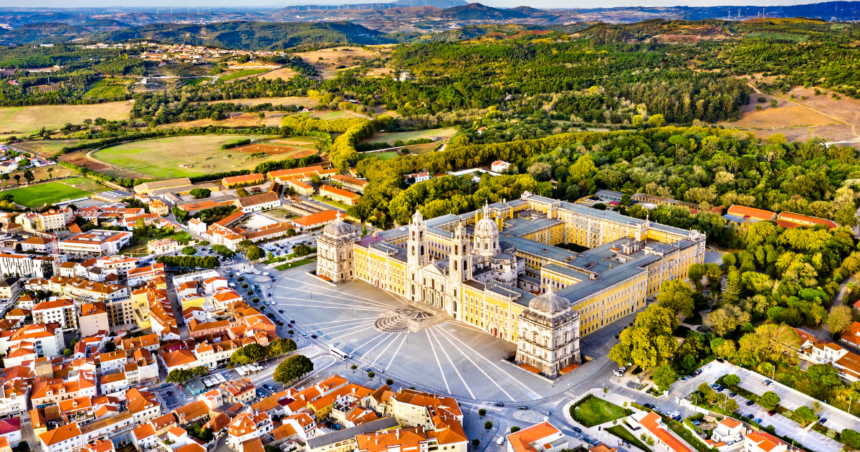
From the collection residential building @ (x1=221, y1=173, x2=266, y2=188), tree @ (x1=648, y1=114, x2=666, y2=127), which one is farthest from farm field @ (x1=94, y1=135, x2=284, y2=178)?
tree @ (x1=648, y1=114, x2=666, y2=127)

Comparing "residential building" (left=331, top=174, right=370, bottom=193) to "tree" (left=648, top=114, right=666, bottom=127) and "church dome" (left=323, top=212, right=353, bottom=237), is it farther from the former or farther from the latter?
"tree" (left=648, top=114, right=666, bottom=127)

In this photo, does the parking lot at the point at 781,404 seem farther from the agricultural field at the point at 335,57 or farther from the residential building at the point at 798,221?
the agricultural field at the point at 335,57

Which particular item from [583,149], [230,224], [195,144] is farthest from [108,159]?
[583,149]

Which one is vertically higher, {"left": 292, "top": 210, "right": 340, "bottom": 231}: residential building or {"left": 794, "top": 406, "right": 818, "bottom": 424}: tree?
{"left": 292, "top": 210, "right": 340, "bottom": 231}: residential building

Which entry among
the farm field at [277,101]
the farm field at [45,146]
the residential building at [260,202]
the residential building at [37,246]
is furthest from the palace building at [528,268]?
the farm field at [277,101]

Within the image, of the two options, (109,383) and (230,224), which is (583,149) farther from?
(109,383)

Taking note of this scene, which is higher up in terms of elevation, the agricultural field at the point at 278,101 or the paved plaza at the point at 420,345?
the agricultural field at the point at 278,101
